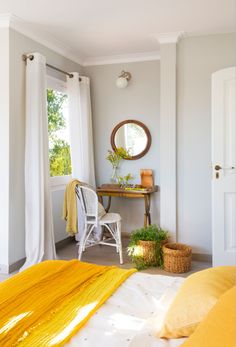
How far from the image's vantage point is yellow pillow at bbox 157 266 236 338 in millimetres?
1165

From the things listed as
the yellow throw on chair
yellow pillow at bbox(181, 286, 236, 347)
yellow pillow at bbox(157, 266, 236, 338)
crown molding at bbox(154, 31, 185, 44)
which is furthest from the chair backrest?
yellow pillow at bbox(181, 286, 236, 347)

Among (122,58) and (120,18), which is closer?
(120,18)

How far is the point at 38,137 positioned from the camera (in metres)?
3.48

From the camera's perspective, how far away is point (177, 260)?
332 cm

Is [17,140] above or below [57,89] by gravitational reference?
below

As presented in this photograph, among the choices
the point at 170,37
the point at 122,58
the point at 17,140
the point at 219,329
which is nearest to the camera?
the point at 219,329

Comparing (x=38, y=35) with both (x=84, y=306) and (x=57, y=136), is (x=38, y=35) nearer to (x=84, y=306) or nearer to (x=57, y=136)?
(x=57, y=136)

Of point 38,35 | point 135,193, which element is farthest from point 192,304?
point 38,35

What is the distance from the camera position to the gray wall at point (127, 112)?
4.57m

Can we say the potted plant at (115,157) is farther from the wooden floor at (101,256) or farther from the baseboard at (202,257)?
the baseboard at (202,257)

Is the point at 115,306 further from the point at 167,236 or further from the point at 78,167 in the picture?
the point at 78,167

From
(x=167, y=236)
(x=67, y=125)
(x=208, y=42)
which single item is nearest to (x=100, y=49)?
(x=67, y=125)

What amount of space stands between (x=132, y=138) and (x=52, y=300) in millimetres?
3409

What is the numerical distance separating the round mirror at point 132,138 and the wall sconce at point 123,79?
0.51 meters
